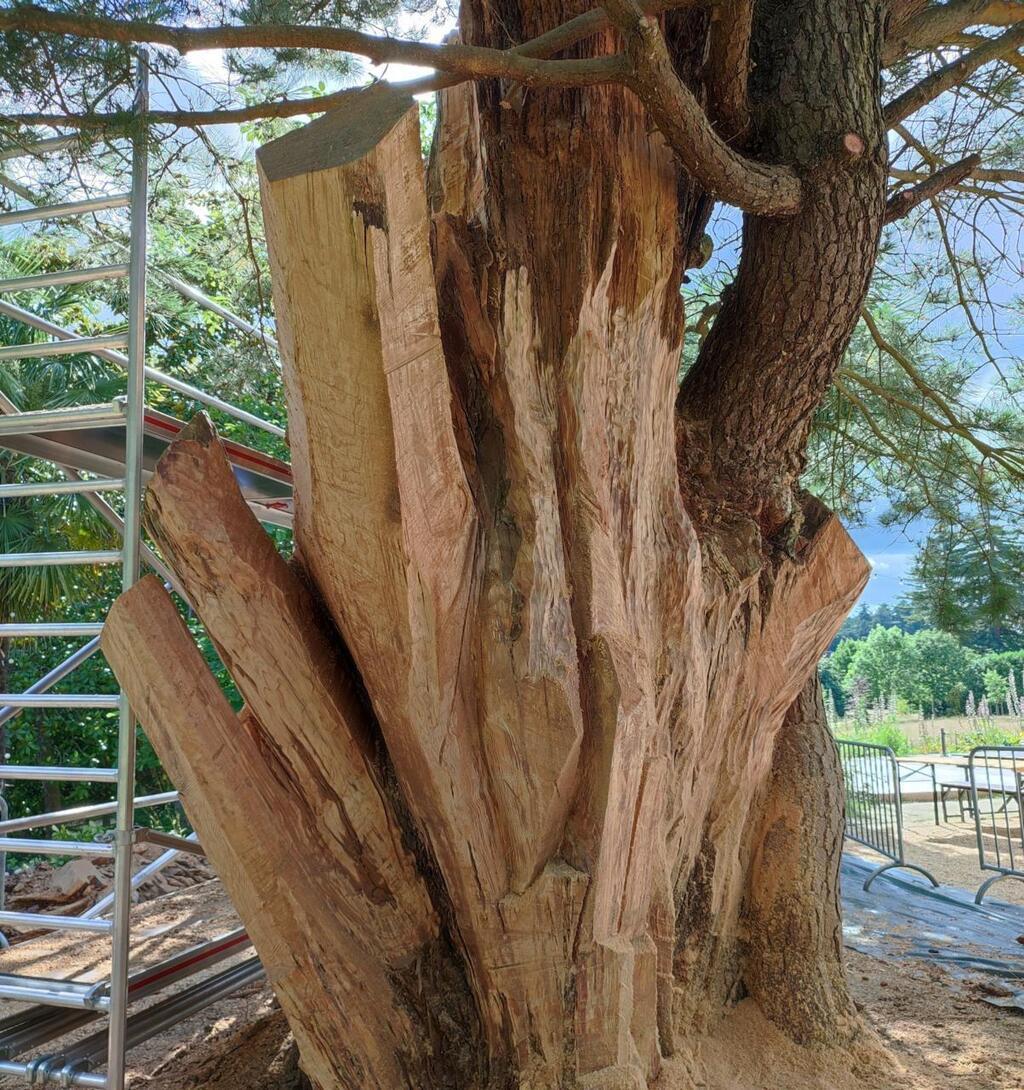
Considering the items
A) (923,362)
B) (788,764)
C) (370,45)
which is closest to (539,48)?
(370,45)

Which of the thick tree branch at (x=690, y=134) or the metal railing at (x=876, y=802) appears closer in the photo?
the thick tree branch at (x=690, y=134)

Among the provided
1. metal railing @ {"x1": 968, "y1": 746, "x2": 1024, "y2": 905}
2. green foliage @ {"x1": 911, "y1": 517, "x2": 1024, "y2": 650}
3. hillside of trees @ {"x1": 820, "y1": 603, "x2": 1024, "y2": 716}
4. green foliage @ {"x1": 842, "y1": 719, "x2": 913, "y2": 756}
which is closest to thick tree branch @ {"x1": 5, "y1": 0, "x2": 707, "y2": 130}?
green foliage @ {"x1": 911, "y1": 517, "x2": 1024, "y2": 650}

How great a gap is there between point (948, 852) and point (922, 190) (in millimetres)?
8191

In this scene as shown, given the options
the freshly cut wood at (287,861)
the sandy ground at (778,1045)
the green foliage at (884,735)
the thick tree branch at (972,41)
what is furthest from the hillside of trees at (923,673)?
the freshly cut wood at (287,861)

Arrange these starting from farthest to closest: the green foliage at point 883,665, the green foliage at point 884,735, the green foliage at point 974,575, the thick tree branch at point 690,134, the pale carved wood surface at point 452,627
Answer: the green foliage at point 883,665 → the green foliage at point 884,735 → the green foliage at point 974,575 → the thick tree branch at point 690,134 → the pale carved wood surface at point 452,627

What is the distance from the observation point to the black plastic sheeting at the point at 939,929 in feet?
14.0

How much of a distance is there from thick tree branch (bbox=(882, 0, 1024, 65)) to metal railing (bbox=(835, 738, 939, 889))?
485cm

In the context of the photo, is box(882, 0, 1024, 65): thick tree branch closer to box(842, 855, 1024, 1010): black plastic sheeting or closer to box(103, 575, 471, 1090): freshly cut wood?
box(103, 575, 471, 1090): freshly cut wood

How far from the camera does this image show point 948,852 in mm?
9234

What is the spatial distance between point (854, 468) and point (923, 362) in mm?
Result: 741

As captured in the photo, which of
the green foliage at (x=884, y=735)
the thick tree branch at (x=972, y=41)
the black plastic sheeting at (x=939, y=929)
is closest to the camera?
the thick tree branch at (x=972, y=41)

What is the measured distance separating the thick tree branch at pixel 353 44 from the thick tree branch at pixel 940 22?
68.3 inches

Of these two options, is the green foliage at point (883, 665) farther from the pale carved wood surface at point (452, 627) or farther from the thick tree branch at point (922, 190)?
the pale carved wood surface at point (452, 627)

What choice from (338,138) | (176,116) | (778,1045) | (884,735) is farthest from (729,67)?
(884,735)
